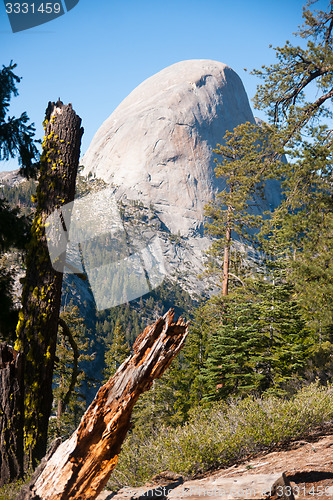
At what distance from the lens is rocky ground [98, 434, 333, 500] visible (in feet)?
10.3

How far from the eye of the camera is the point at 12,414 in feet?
14.8

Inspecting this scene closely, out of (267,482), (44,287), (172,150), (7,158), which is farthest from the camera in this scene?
(172,150)

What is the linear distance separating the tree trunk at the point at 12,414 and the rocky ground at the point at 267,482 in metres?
1.31

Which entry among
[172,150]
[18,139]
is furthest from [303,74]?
[172,150]

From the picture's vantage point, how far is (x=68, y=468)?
3127 mm

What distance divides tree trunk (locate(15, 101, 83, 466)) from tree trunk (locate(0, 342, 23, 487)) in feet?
0.63

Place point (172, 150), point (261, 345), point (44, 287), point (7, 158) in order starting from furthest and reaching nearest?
point (172, 150)
point (261, 345)
point (7, 158)
point (44, 287)

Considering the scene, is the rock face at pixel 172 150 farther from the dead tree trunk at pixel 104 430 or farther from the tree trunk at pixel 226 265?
the dead tree trunk at pixel 104 430

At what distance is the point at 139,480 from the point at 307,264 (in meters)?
6.78

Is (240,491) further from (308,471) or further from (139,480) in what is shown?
(139,480)

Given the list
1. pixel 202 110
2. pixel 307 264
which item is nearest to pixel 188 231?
pixel 202 110

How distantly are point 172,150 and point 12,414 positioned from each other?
161996 millimetres

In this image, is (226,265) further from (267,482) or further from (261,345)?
(267,482)

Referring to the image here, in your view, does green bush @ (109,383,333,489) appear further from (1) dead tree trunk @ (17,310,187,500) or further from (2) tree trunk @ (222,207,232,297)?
(2) tree trunk @ (222,207,232,297)
